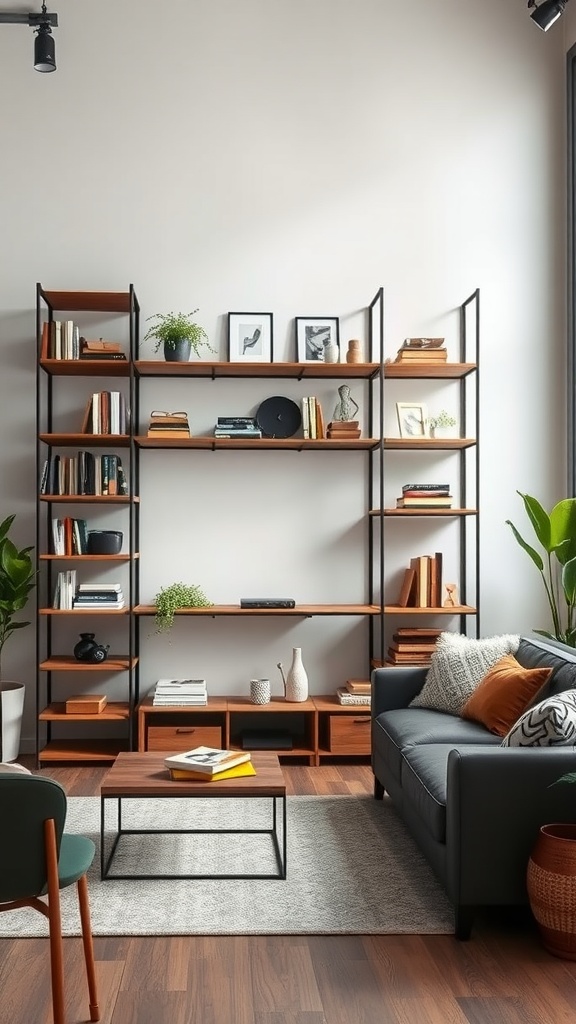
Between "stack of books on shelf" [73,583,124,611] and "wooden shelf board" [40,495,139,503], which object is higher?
"wooden shelf board" [40,495,139,503]

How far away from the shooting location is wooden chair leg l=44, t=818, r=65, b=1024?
2219 mm

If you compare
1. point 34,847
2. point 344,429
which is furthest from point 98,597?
point 34,847

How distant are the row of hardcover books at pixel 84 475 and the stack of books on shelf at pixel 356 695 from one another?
163cm

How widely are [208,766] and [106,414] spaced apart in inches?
91.3

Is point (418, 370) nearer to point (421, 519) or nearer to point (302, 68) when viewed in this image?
point (421, 519)

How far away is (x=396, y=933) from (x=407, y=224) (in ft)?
13.0

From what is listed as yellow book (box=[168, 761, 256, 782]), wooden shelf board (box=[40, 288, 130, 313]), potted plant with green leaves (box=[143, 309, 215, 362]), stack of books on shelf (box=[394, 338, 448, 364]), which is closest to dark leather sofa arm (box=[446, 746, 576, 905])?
yellow book (box=[168, 761, 256, 782])

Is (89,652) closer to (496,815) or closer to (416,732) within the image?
(416,732)

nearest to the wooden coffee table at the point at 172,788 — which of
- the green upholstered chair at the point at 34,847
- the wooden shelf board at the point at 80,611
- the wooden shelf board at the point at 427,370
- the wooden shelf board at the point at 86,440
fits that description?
the green upholstered chair at the point at 34,847

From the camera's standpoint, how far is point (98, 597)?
5180 millimetres

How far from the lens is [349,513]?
561 centimetres

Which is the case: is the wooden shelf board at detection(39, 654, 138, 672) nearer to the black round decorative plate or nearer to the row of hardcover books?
the row of hardcover books

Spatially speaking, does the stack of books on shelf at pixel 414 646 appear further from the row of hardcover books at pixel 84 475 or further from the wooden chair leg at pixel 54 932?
the wooden chair leg at pixel 54 932

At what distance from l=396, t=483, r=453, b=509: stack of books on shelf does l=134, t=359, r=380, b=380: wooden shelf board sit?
2.25 feet
